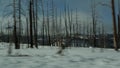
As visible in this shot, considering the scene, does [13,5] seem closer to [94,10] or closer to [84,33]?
[94,10]

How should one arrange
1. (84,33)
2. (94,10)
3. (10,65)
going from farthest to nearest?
(84,33), (94,10), (10,65)

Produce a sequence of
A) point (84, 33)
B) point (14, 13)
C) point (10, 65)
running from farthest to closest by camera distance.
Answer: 1. point (84, 33)
2. point (14, 13)
3. point (10, 65)

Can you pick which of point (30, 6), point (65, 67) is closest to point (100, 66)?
point (65, 67)

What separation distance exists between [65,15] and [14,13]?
26.7m

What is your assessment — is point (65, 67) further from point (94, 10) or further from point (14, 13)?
point (94, 10)

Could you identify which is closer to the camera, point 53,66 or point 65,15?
point 53,66

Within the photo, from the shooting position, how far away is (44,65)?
267 inches

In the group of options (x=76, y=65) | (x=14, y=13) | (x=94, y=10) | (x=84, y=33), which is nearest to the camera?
(x=76, y=65)

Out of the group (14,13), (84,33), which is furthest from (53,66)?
(84,33)

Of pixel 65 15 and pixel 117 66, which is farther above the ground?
pixel 65 15

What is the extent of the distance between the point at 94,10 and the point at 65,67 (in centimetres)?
4200

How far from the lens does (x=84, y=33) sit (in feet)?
276

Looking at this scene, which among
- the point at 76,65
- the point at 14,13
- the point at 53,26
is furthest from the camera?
the point at 53,26

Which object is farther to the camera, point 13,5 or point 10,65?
point 13,5
